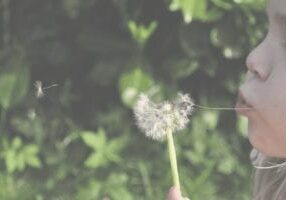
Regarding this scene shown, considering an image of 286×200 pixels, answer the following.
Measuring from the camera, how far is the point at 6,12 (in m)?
2.40

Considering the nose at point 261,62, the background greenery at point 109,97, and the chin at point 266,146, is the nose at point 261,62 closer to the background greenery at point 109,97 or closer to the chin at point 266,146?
the chin at point 266,146

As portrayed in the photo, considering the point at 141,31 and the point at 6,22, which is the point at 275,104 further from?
the point at 6,22

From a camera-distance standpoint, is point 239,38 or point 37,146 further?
point 37,146

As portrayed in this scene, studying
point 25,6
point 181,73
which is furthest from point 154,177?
point 25,6

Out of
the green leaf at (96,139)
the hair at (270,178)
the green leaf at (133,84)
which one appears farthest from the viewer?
the green leaf at (96,139)

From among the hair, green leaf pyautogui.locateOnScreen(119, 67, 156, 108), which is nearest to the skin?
the hair

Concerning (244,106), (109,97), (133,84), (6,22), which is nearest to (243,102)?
(244,106)

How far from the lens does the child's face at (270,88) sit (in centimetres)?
119

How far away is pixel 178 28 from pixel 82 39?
0.76 feet

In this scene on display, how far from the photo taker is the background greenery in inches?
90.4

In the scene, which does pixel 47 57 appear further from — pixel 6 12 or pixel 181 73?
pixel 181 73

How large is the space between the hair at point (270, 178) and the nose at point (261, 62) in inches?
7.2

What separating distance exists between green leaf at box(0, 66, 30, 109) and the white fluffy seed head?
1113 millimetres

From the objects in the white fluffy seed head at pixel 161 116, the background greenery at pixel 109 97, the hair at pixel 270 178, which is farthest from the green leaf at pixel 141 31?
the white fluffy seed head at pixel 161 116
